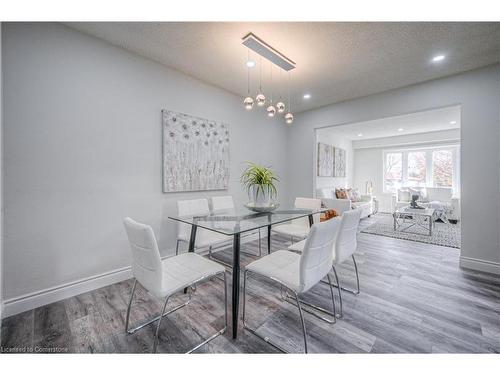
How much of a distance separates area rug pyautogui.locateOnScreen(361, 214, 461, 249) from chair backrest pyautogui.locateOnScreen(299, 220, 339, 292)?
11.2ft

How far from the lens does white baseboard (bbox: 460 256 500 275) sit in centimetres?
252

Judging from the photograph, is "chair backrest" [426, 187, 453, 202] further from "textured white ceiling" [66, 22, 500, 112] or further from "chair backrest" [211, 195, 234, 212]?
"chair backrest" [211, 195, 234, 212]

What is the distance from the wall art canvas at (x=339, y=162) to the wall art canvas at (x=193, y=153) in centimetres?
396

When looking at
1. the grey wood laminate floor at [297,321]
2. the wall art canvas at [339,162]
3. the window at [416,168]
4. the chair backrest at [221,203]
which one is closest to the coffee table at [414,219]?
the window at [416,168]

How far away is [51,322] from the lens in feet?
5.36

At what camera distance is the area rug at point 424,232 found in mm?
3746

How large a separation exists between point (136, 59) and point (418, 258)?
439cm

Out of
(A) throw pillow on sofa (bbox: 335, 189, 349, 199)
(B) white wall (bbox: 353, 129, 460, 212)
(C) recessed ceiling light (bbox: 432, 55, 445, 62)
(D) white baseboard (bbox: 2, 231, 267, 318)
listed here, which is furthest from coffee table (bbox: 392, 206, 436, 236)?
(D) white baseboard (bbox: 2, 231, 267, 318)

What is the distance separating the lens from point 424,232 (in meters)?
4.36

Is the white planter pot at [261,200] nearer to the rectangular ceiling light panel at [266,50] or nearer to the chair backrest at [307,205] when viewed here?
the chair backrest at [307,205]

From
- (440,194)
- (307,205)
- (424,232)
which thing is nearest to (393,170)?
(440,194)

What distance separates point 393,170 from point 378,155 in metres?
0.68

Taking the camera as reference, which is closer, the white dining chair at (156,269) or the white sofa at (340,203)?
the white dining chair at (156,269)
